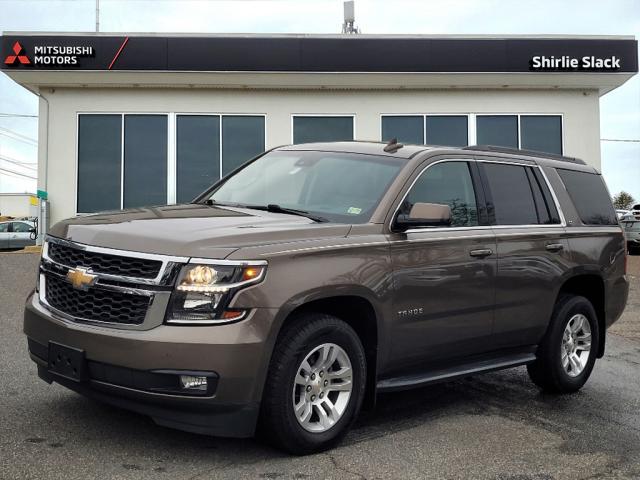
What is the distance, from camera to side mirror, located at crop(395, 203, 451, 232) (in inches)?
179

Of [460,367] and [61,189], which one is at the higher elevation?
[61,189]

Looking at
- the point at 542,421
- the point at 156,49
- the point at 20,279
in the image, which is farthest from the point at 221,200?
the point at 156,49

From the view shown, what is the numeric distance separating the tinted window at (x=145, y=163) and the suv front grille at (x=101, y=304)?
46.0 ft

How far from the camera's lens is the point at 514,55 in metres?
17.6

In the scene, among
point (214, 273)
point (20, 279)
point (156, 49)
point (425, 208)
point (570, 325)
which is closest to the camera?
point (214, 273)

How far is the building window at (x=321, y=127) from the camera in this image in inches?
720

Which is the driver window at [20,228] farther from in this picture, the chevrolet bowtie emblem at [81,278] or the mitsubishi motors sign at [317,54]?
the chevrolet bowtie emblem at [81,278]

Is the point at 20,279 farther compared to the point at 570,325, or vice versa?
the point at 20,279

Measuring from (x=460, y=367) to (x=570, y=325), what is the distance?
1.55 metres

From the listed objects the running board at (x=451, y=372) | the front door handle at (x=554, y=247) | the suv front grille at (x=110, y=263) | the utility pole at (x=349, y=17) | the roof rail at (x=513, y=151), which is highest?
the utility pole at (x=349, y=17)

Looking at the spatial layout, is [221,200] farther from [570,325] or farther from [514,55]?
[514,55]

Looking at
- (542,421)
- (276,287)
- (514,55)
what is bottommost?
(542,421)

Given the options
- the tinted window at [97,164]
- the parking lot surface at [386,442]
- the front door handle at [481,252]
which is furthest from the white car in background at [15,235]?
the front door handle at [481,252]

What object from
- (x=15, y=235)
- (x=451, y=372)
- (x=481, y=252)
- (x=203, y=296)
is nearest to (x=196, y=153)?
(x=15, y=235)
